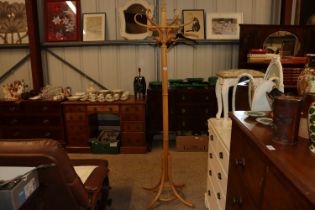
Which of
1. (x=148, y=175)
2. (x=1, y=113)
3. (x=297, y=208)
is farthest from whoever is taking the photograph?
(x=1, y=113)

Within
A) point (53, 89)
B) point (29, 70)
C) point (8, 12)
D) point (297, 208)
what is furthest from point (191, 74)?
point (297, 208)

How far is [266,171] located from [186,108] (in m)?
2.67

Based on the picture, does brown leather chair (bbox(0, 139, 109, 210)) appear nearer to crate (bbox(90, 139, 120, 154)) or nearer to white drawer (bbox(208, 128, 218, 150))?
white drawer (bbox(208, 128, 218, 150))

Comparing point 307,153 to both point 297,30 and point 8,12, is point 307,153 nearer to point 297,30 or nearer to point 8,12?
point 297,30

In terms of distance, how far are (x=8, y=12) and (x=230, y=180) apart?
4064 mm

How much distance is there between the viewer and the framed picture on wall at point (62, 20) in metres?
3.76

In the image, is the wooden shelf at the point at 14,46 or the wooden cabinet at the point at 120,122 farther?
the wooden shelf at the point at 14,46

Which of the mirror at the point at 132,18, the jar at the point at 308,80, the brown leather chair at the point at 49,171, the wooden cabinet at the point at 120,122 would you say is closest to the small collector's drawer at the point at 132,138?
the wooden cabinet at the point at 120,122

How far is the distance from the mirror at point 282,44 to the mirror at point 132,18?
1.72 meters

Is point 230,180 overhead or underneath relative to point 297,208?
underneath

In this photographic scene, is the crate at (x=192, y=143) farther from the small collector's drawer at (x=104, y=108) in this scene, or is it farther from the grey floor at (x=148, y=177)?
the small collector's drawer at (x=104, y=108)

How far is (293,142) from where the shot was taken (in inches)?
38.3

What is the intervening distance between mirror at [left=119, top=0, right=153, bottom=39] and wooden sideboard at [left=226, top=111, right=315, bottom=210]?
270 centimetres

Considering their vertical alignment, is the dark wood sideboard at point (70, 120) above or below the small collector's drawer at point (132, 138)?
above
